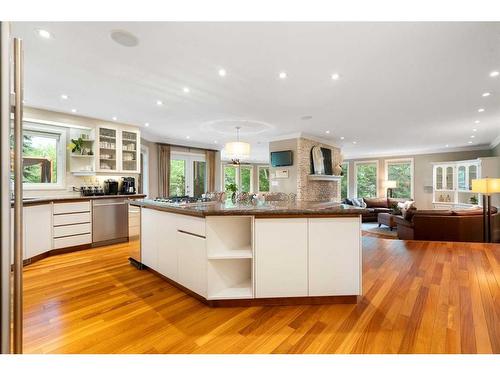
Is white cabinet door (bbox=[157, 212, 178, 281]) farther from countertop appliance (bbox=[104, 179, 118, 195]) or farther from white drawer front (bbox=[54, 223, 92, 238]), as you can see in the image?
countertop appliance (bbox=[104, 179, 118, 195])

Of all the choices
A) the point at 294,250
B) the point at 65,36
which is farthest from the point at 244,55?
the point at 294,250

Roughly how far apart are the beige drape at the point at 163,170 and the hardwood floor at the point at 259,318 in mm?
3847

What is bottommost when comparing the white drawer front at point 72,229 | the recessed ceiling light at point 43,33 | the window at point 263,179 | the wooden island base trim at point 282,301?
the wooden island base trim at point 282,301

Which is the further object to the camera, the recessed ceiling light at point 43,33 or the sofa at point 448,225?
the sofa at point 448,225

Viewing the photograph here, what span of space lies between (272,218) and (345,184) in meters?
9.95

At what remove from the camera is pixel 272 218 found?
2.18m

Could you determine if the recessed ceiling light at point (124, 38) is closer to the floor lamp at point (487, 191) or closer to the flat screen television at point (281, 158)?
the flat screen television at point (281, 158)

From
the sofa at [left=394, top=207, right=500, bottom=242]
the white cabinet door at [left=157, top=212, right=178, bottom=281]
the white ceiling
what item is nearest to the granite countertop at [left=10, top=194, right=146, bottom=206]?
the white ceiling

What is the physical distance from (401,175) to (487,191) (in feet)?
20.2

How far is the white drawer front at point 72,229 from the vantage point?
3.84 meters

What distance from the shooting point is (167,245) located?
270 centimetres

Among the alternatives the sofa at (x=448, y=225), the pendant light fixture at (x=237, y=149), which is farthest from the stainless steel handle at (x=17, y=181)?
the sofa at (x=448, y=225)

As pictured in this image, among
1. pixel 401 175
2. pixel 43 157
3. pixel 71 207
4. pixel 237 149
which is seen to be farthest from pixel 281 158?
pixel 401 175
